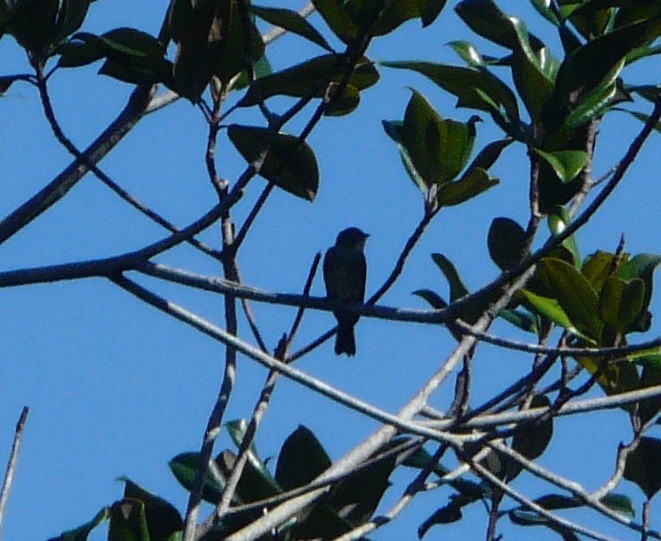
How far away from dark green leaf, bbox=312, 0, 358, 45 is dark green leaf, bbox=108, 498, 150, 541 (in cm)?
100

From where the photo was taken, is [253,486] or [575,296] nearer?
[575,296]

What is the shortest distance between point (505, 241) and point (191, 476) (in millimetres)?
871

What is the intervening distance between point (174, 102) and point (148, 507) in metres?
0.90

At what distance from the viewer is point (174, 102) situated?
3307 millimetres

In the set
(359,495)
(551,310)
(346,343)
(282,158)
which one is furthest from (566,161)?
(346,343)

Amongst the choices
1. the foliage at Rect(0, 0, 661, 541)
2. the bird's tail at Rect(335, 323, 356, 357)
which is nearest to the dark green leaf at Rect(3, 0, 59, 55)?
the foliage at Rect(0, 0, 661, 541)

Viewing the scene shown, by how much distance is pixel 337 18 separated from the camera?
2.89 metres

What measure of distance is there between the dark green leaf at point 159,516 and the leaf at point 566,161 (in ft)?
3.48

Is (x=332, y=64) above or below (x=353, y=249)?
below

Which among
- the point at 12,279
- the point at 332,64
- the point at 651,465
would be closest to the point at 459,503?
the point at 651,465

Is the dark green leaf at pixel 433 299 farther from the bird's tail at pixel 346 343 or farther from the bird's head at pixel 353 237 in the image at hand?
the bird's head at pixel 353 237

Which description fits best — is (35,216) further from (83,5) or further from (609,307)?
(609,307)

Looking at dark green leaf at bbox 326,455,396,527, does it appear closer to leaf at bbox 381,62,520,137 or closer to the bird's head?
leaf at bbox 381,62,520,137

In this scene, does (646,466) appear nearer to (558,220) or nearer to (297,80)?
(558,220)
